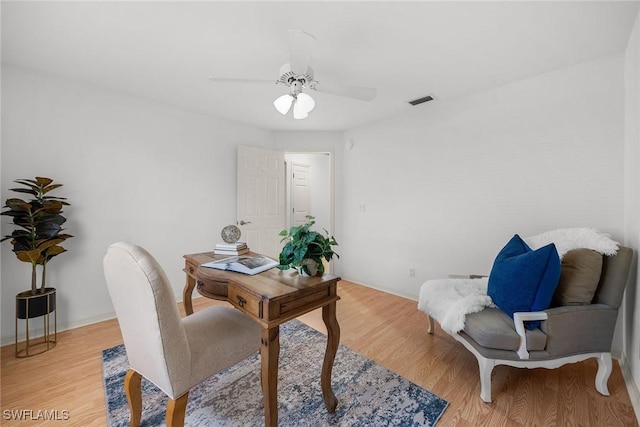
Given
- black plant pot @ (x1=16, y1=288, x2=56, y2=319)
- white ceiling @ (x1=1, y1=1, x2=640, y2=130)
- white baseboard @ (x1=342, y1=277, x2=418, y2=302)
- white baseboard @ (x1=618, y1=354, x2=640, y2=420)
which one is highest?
white ceiling @ (x1=1, y1=1, x2=640, y2=130)

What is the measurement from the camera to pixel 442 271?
9.86ft

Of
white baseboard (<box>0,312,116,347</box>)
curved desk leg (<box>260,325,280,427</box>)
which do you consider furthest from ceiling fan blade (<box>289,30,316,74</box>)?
white baseboard (<box>0,312,116,347</box>)

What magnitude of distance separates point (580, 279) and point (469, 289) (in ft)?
2.23

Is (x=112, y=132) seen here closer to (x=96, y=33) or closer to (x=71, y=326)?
(x=96, y=33)

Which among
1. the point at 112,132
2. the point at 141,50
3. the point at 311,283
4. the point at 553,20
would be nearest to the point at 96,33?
the point at 141,50

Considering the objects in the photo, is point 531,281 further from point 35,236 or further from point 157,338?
point 35,236

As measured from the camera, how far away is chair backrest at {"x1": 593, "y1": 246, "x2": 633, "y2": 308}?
5.26 feet

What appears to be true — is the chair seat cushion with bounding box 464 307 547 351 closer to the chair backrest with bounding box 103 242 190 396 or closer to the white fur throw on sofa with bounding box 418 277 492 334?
the white fur throw on sofa with bounding box 418 277 492 334

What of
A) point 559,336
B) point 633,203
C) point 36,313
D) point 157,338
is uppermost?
point 633,203

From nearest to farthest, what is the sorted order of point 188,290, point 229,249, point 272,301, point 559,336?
point 272,301
point 559,336
point 229,249
point 188,290

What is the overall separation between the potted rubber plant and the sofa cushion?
3.85 m

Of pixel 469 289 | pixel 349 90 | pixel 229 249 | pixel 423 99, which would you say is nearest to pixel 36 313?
pixel 229 249

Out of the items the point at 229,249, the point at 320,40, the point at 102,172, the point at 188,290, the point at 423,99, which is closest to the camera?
the point at 320,40

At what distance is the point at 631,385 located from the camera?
164 cm
